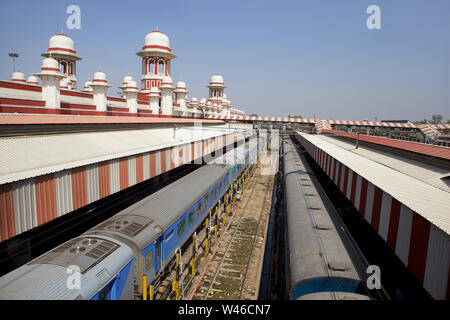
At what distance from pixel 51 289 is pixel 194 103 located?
5658cm

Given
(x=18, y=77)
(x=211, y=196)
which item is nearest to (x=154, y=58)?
(x=18, y=77)

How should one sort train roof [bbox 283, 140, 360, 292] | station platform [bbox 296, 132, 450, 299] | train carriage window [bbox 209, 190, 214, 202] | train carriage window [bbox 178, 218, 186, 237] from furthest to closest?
train carriage window [bbox 209, 190, 214, 202], train carriage window [bbox 178, 218, 186, 237], train roof [bbox 283, 140, 360, 292], station platform [bbox 296, 132, 450, 299]

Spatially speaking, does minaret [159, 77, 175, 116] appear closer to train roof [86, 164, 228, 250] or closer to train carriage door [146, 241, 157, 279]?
train roof [86, 164, 228, 250]

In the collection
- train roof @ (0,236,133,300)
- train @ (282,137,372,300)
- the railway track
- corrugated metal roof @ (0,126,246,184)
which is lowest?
the railway track

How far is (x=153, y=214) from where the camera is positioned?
9789mm

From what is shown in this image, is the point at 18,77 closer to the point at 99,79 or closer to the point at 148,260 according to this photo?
the point at 99,79

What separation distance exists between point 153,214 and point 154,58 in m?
38.3

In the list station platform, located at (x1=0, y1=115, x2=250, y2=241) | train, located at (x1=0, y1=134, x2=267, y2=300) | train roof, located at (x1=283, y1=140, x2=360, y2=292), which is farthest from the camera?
train roof, located at (x1=283, y1=140, x2=360, y2=292)

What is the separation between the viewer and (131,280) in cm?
781

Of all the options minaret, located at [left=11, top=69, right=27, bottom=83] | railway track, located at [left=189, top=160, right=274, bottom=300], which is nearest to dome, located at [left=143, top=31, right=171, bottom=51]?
minaret, located at [left=11, top=69, right=27, bottom=83]

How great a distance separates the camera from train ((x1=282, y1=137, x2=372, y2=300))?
21.9 ft

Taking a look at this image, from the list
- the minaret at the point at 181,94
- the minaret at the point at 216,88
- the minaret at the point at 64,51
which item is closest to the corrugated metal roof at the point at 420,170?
the minaret at the point at 181,94

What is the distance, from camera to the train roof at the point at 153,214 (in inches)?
325

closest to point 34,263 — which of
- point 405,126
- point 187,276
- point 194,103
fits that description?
point 187,276
